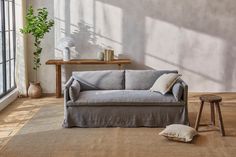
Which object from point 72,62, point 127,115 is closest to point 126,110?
point 127,115

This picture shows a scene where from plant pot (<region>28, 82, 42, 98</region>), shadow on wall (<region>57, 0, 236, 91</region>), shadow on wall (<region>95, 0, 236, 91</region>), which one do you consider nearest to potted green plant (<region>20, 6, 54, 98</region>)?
plant pot (<region>28, 82, 42, 98</region>)

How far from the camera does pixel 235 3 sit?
761 centimetres

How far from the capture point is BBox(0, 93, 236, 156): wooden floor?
5.10m

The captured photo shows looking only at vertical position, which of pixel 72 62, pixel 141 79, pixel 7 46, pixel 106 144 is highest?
pixel 7 46

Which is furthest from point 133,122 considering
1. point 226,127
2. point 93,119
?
point 226,127

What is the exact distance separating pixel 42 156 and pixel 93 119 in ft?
4.11

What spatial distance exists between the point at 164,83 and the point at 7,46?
3.15 m

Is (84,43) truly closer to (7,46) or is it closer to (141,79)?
(7,46)

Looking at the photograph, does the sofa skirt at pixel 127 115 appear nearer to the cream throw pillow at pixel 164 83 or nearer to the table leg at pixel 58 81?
the cream throw pillow at pixel 164 83

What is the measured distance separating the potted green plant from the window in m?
0.26

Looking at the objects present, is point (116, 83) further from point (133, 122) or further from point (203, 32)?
point (203, 32)

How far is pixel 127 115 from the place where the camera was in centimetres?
535

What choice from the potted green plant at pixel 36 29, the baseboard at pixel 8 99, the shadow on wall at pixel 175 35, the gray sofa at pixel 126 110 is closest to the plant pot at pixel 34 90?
the potted green plant at pixel 36 29

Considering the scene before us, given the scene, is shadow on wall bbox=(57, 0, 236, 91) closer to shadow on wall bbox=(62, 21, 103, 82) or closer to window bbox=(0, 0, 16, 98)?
shadow on wall bbox=(62, 21, 103, 82)
